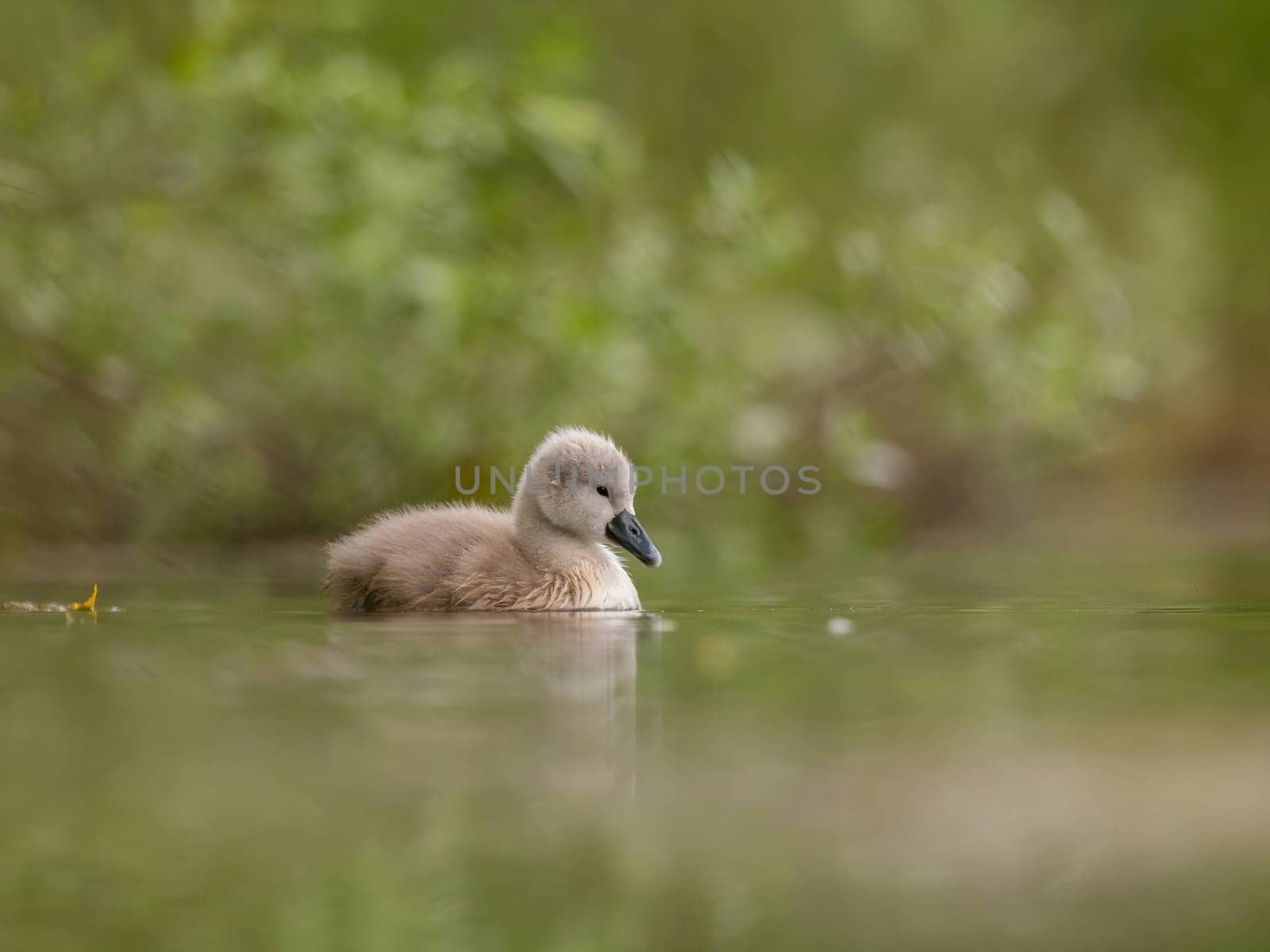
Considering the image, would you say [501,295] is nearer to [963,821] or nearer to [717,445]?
[717,445]

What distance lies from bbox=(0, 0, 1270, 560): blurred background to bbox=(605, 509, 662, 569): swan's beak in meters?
2.67

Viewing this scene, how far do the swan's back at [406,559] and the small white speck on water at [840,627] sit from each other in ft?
3.66

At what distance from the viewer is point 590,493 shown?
612cm

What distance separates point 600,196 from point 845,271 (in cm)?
160

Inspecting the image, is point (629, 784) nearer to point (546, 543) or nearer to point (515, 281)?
point (546, 543)

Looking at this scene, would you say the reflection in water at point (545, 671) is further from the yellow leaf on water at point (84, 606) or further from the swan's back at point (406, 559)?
the yellow leaf on water at point (84, 606)

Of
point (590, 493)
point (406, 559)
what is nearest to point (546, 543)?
point (590, 493)

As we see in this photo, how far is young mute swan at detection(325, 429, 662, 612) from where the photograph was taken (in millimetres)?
5930

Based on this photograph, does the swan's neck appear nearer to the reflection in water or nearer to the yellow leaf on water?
the reflection in water

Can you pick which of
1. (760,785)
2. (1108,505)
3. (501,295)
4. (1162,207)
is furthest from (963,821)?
(1162,207)

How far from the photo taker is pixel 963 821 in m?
3.07

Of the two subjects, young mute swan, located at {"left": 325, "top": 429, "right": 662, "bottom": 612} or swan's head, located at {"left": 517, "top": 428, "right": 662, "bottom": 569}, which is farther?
swan's head, located at {"left": 517, "top": 428, "right": 662, "bottom": 569}

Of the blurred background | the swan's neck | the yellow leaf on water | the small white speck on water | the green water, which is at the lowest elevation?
the green water

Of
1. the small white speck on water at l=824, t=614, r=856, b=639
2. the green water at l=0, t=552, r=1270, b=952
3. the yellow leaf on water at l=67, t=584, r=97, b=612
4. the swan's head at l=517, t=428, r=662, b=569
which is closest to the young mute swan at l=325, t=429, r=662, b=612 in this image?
the swan's head at l=517, t=428, r=662, b=569
